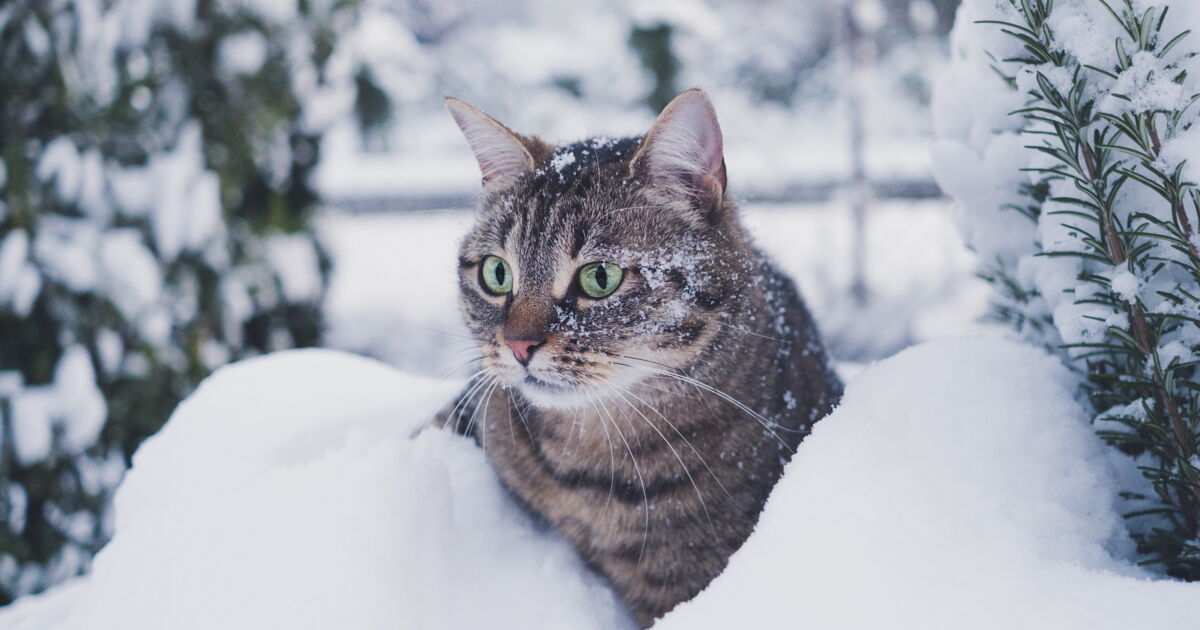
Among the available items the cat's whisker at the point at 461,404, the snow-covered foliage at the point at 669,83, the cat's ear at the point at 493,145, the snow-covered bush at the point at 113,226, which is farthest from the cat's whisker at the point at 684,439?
the snow-covered foliage at the point at 669,83

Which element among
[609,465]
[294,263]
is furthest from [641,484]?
[294,263]

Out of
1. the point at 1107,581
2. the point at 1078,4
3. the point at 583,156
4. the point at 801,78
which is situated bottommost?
the point at 1107,581

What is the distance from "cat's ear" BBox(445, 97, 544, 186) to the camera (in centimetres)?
114

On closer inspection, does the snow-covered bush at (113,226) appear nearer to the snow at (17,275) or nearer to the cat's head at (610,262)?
the snow at (17,275)

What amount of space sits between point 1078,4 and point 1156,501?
48 centimetres

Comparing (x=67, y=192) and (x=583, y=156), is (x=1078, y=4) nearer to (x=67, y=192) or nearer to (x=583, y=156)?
(x=583, y=156)

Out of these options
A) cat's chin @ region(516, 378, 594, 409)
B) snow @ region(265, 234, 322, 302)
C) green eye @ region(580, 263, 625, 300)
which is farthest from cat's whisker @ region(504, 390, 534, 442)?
snow @ region(265, 234, 322, 302)

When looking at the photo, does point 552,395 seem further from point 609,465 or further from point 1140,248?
point 1140,248

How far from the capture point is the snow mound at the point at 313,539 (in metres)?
0.72

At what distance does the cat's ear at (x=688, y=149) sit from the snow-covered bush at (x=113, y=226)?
130 centimetres

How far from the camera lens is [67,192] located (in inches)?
62.8

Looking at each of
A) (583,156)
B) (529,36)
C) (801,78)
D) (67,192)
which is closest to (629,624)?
(583,156)

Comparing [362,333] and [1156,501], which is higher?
[1156,501]

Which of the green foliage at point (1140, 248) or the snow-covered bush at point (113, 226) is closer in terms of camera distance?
the green foliage at point (1140, 248)
